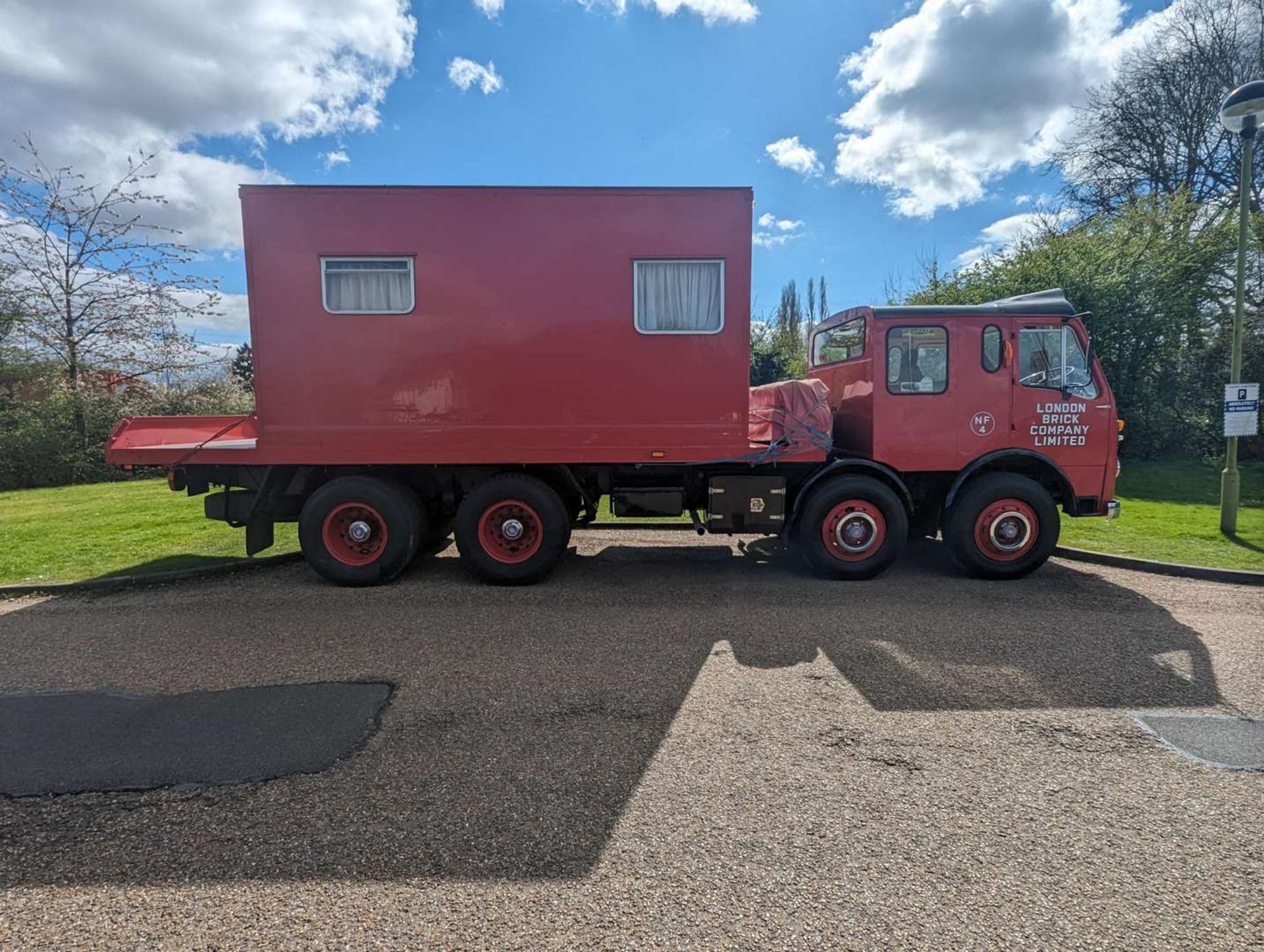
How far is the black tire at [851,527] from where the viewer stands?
6062 mm

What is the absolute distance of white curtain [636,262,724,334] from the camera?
5.73 metres

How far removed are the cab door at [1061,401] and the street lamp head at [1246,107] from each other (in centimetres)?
399

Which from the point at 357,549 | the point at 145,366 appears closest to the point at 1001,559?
the point at 357,549

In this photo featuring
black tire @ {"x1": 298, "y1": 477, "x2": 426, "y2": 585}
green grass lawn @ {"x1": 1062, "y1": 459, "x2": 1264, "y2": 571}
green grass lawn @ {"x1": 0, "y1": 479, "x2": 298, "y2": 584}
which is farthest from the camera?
green grass lawn @ {"x1": 1062, "y1": 459, "x2": 1264, "y2": 571}

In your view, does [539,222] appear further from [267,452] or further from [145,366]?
[145,366]

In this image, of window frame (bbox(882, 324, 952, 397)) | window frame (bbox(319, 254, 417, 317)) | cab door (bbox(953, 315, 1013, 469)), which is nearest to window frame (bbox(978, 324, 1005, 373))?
cab door (bbox(953, 315, 1013, 469))

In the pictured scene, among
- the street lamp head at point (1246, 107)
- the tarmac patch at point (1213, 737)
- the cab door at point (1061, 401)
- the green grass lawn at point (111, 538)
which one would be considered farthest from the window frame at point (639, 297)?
the street lamp head at point (1246, 107)

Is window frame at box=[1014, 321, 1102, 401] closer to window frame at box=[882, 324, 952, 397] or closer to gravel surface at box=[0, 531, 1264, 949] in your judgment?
window frame at box=[882, 324, 952, 397]

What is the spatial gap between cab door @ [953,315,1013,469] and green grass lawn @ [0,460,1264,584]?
8.22 ft

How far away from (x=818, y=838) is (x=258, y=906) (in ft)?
6.80

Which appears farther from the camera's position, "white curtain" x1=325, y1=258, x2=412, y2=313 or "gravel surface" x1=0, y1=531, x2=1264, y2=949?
"white curtain" x1=325, y1=258, x2=412, y2=313

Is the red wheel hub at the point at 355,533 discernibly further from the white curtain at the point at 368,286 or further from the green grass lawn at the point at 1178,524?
the green grass lawn at the point at 1178,524

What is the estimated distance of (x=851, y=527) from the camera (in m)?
6.11

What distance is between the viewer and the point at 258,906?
2121 millimetres
